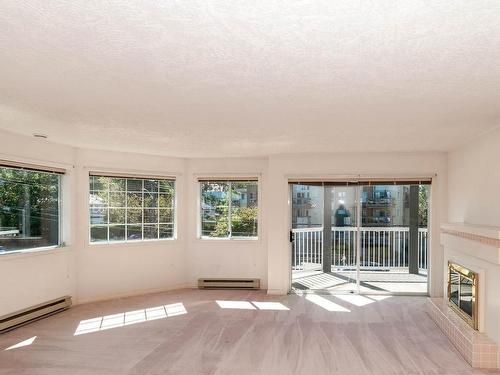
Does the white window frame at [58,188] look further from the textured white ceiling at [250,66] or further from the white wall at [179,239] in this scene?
the textured white ceiling at [250,66]

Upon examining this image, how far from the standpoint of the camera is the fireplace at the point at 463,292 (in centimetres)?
372

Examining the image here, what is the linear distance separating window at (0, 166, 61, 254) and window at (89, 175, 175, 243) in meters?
0.55

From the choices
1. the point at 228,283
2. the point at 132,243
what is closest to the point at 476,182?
the point at 228,283

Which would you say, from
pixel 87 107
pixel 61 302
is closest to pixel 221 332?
pixel 61 302

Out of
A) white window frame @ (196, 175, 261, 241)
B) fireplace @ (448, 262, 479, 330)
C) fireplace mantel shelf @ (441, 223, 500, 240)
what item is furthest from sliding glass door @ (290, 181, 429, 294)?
fireplace @ (448, 262, 479, 330)

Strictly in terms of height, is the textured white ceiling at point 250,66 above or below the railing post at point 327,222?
above

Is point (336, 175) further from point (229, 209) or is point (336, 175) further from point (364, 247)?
point (229, 209)

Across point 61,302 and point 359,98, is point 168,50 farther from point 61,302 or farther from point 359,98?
point 61,302

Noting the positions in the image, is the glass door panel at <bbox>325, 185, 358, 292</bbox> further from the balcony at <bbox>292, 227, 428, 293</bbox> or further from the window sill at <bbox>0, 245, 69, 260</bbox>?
the window sill at <bbox>0, 245, 69, 260</bbox>

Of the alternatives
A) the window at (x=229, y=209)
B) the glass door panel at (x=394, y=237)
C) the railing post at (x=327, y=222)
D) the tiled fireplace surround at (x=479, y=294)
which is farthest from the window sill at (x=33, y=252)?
the tiled fireplace surround at (x=479, y=294)

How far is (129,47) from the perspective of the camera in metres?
1.86

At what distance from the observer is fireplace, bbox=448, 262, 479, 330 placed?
3.72 metres

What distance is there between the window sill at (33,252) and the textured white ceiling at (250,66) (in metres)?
1.45

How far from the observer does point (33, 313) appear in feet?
14.9
